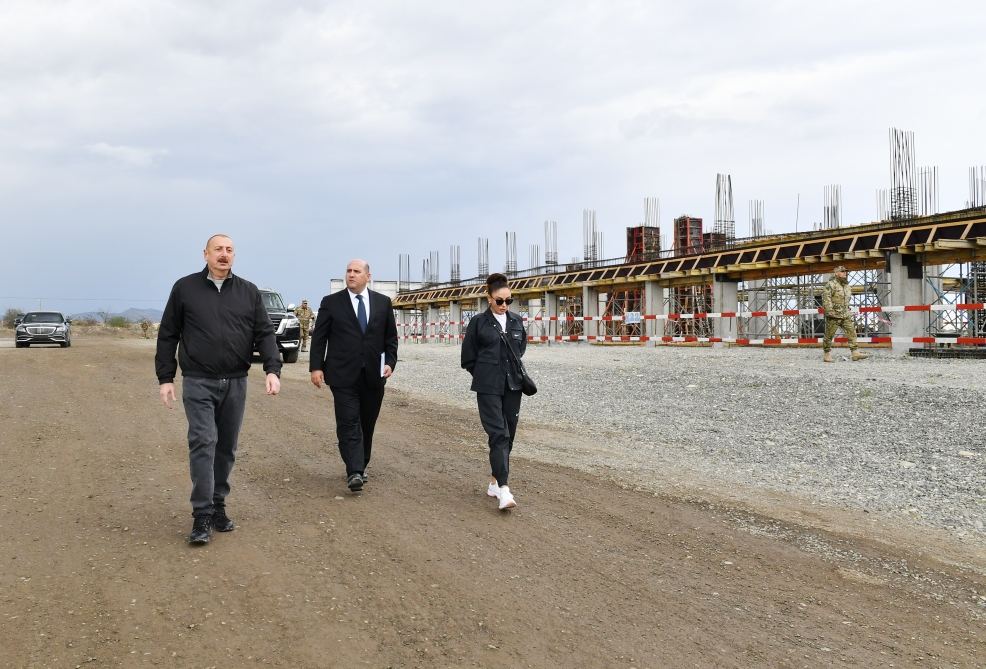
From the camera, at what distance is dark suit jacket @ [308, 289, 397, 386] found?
6.36m

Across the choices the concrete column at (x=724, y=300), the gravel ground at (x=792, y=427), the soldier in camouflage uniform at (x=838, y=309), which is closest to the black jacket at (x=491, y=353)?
the gravel ground at (x=792, y=427)

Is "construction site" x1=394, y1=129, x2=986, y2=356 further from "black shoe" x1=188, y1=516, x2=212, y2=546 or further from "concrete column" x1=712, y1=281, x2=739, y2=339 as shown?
"black shoe" x1=188, y1=516, x2=212, y2=546

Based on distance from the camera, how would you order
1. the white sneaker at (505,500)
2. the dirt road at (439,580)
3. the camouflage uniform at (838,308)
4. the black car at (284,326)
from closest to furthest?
1. the dirt road at (439,580)
2. the white sneaker at (505,500)
3. the camouflage uniform at (838,308)
4. the black car at (284,326)

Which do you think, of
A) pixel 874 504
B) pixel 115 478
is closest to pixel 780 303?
pixel 874 504

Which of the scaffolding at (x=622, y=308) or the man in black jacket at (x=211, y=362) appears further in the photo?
the scaffolding at (x=622, y=308)

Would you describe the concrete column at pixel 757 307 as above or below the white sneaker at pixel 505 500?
above

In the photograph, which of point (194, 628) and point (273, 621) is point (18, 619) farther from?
point (273, 621)

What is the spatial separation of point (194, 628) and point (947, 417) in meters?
9.09

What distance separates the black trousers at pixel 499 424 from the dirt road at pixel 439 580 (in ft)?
1.13

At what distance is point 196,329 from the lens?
5.07 metres

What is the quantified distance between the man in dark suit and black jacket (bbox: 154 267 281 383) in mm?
1175

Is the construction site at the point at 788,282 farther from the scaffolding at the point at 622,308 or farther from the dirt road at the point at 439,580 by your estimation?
the dirt road at the point at 439,580

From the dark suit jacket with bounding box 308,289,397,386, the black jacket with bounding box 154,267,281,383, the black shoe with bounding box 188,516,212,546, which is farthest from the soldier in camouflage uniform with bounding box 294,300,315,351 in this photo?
the black shoe with bounding box 188,516,212,546

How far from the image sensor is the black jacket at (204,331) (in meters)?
5.03
